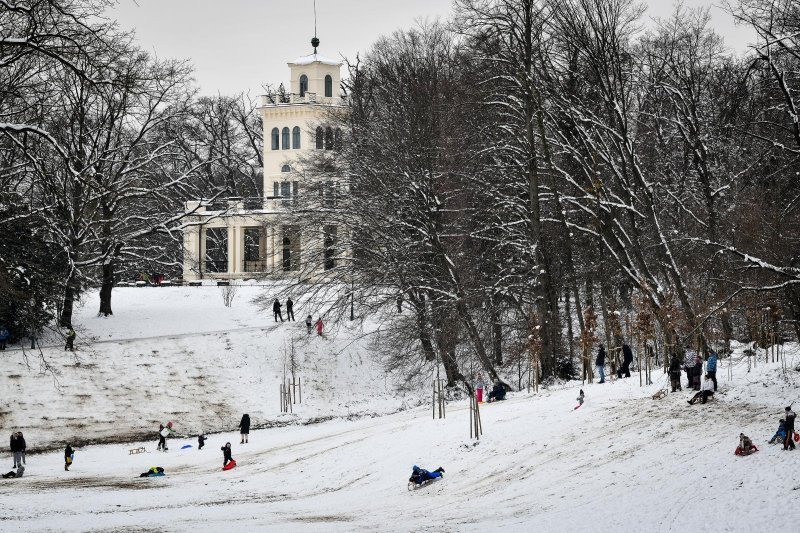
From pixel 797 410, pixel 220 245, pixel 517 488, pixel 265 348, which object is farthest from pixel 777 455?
pixel 220 245

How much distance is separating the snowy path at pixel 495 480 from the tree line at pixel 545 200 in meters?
5.44

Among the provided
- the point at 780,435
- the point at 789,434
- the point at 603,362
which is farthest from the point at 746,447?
the point at 603,362

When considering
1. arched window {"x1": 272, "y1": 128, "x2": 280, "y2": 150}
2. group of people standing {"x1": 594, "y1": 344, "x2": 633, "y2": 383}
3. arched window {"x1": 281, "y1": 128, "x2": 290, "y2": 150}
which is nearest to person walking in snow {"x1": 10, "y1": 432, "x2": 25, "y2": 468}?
group of people standing {"x1": 594, "y1": 344, "x2": 633, "y2": 383}

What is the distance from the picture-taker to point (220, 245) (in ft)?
272

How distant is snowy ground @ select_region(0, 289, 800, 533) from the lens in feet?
58.2

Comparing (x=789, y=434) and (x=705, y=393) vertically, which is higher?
(x=705, y=393)

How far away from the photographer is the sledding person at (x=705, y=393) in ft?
80.6

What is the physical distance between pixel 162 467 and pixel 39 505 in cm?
818

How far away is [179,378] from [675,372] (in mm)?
23766

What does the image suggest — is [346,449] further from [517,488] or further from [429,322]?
[429,322]

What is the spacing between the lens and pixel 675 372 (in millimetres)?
26578

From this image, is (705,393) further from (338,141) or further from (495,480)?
(338,141)

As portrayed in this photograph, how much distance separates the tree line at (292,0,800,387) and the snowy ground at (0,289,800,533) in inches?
196

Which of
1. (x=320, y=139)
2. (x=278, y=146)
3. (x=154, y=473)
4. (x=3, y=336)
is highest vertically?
(x=278, y=146)
